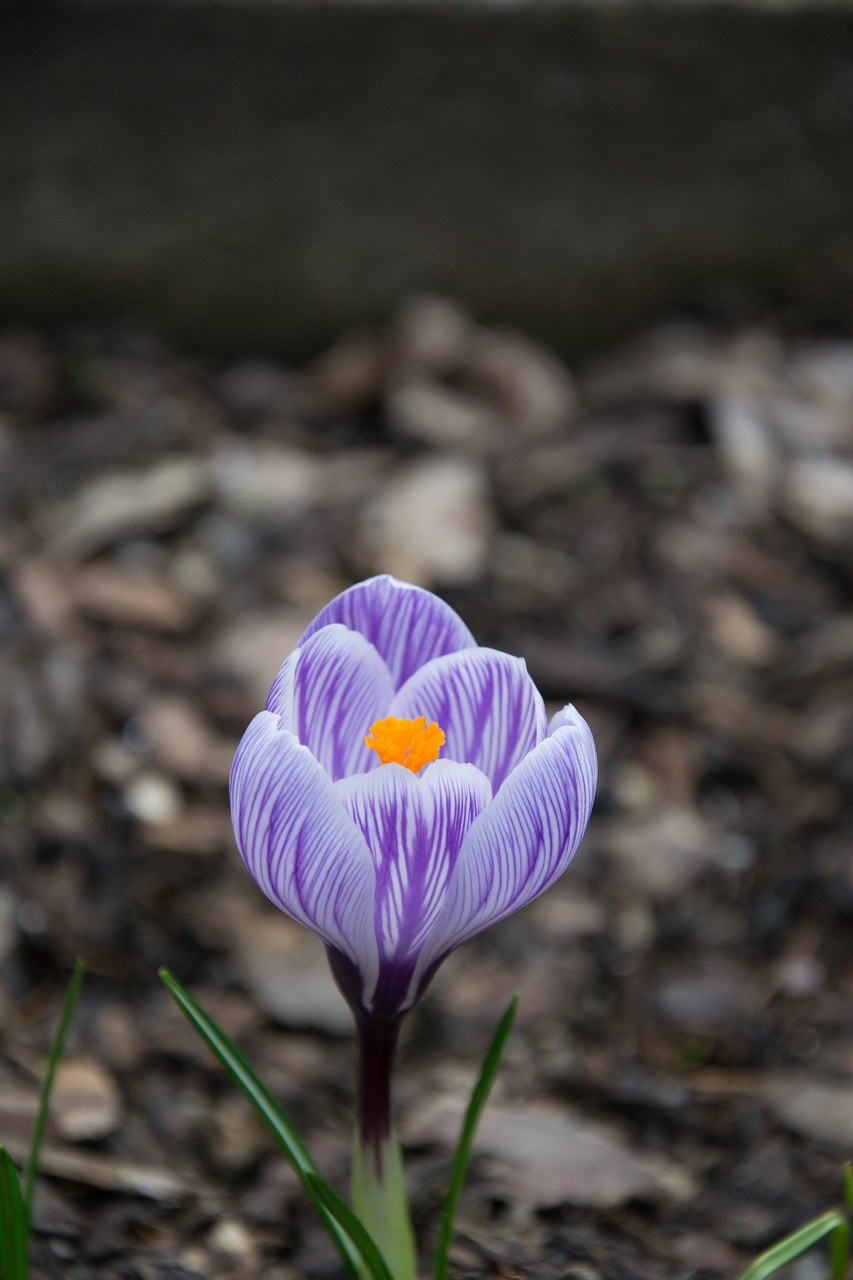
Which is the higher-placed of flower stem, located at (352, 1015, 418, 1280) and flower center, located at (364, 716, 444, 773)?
flower center, located at (364, 716, 444, 773)

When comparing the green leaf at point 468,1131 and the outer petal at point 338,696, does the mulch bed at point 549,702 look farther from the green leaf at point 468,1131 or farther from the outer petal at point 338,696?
the outer petal at point 338,696

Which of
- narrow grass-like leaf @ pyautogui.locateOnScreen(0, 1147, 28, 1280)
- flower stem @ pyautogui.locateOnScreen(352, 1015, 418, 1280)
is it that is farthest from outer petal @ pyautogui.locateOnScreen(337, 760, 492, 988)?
narrow grass-like leaf @ pyautogui.locateOnScreen(0, 1147, 28, 1280)

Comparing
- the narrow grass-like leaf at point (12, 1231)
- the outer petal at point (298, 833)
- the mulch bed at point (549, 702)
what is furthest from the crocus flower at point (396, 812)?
the mulch bed at point (549, 702)

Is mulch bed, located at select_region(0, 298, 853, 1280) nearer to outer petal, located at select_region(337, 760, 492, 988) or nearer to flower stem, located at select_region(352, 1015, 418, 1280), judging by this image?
flower stem, located at select_region(352, 1015, 418, 1280)

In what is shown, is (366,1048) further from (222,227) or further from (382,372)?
(222,227)

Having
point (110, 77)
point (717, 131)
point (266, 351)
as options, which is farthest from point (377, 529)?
point (717, 131)

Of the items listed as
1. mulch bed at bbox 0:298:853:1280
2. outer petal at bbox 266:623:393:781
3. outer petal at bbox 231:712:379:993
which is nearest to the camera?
outer petal at bbox 231:712:379:993

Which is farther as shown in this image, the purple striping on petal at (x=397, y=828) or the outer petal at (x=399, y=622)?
the outer petal at (x=399, y=622)
